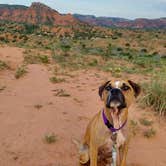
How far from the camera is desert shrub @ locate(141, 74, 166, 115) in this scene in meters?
6.21

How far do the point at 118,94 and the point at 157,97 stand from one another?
335cm

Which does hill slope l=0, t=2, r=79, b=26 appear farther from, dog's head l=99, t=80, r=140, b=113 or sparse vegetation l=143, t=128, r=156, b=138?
dog's head l=99, t=80, r=140, b=113

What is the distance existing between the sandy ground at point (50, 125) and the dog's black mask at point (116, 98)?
4.52 ft

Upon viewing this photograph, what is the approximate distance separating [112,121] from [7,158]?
1.72 m

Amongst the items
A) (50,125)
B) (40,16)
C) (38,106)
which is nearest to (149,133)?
(50,125)

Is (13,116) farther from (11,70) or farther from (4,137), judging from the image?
(11,70)

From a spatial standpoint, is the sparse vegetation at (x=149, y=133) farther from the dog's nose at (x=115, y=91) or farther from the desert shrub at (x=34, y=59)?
the desert shrub at (x=34, y=59)

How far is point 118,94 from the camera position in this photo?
321 cm

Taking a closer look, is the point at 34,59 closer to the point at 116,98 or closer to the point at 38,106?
the point at 38,106

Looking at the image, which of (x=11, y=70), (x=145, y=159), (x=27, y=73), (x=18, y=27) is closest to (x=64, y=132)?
(x=145, y=159)

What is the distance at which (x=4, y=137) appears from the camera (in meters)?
4.93

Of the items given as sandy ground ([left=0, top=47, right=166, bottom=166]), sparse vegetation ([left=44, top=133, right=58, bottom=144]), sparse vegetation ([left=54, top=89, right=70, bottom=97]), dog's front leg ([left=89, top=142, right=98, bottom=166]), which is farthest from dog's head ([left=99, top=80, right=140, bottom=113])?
sparse vegetation ([left=54, top=89, right=70, bottom=97])

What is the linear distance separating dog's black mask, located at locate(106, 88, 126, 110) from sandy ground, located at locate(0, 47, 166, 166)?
138cm

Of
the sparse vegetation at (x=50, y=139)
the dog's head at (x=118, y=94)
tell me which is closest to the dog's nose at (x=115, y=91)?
the dog's head at (x=118, y=94)
